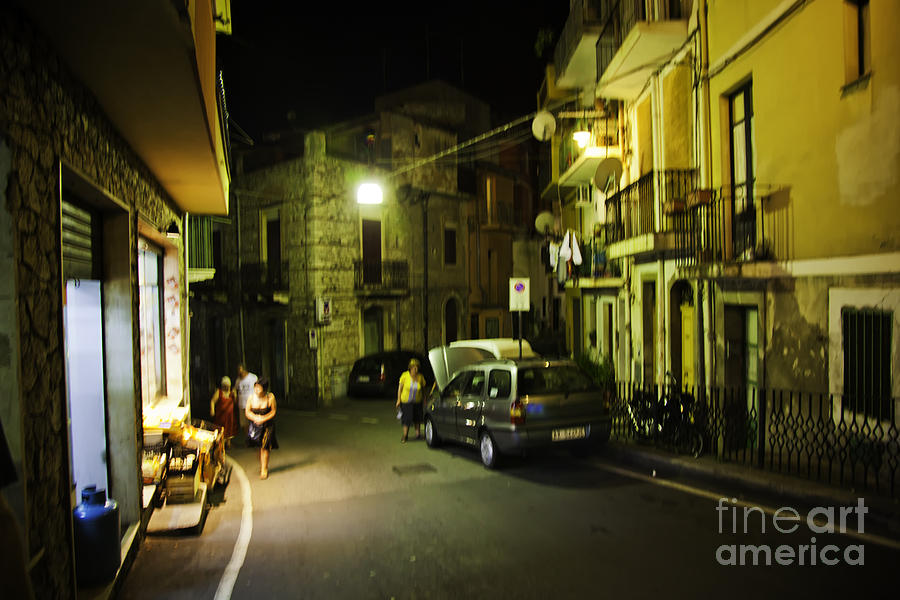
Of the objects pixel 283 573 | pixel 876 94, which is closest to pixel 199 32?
pixel 283 573

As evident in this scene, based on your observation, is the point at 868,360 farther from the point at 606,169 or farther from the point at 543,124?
the point at 543,124

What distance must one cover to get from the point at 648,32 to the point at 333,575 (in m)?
10.8

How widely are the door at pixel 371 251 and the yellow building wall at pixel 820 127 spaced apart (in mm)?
15362

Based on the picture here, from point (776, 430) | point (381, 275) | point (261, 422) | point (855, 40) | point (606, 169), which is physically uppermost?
point (855, 40)

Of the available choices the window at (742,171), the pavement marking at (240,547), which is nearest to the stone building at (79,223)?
the pavement marking at (240,547)

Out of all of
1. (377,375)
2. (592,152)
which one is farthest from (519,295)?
(377,375)

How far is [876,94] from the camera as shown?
23.9ft

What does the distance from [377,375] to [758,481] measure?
47.8 feet

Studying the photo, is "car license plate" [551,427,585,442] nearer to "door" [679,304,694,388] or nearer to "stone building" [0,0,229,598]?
"door" [679,304,694,388]

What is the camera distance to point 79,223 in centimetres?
558

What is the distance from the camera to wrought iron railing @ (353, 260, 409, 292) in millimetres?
23016

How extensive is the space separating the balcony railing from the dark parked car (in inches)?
367

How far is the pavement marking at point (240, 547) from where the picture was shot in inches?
216

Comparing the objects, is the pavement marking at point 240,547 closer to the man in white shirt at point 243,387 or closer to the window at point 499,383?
→ the man in white shirt at point 243,387
